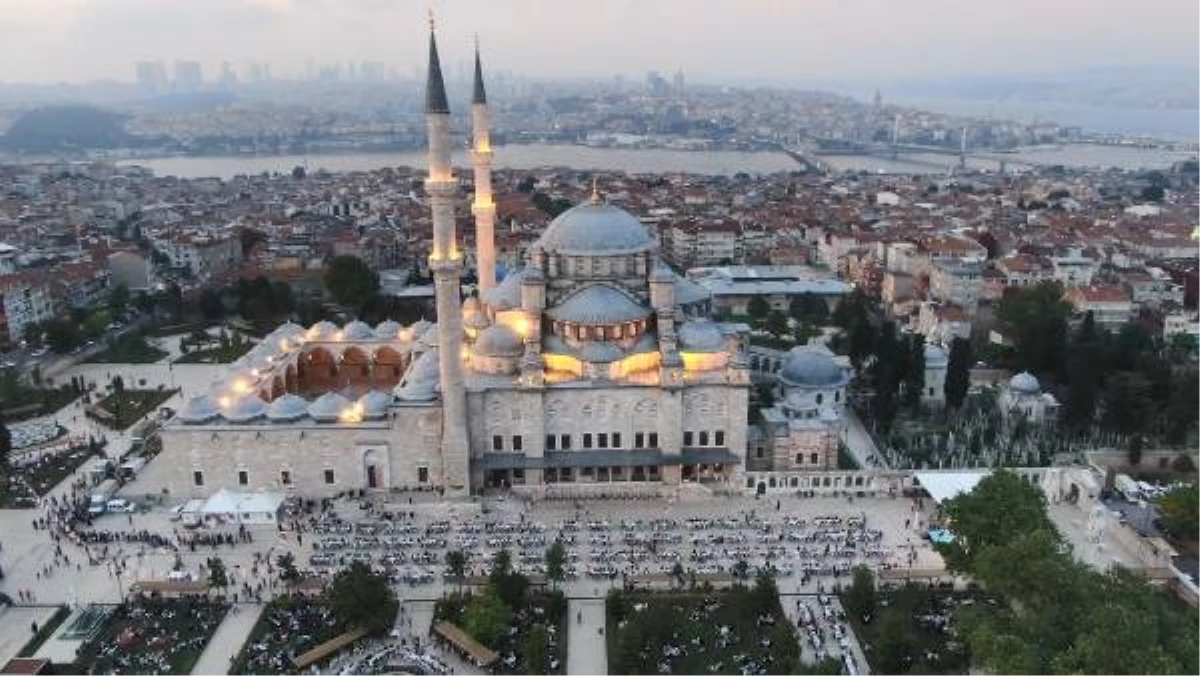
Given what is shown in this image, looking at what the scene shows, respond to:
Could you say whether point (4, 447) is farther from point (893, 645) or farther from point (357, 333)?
point (893, 645)

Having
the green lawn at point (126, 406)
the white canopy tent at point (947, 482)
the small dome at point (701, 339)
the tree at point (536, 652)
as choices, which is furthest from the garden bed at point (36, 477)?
the white canopy tent at point (947, 482)

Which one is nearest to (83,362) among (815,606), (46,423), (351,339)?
(46,423)

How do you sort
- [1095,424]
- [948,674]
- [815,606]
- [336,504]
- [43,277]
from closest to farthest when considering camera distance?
[948,674], [815,606], [336,504], [1095,424], [43,277]

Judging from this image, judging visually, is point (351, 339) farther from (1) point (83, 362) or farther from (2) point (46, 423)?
(1) point (83, 362)

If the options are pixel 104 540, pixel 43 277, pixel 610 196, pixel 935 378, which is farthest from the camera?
pixel 610 196

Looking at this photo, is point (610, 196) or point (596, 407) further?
point (610, 196)

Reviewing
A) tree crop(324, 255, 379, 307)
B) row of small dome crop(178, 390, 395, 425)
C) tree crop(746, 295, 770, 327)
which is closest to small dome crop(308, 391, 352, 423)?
row of small dome crop(178, 390, 395, 425)
